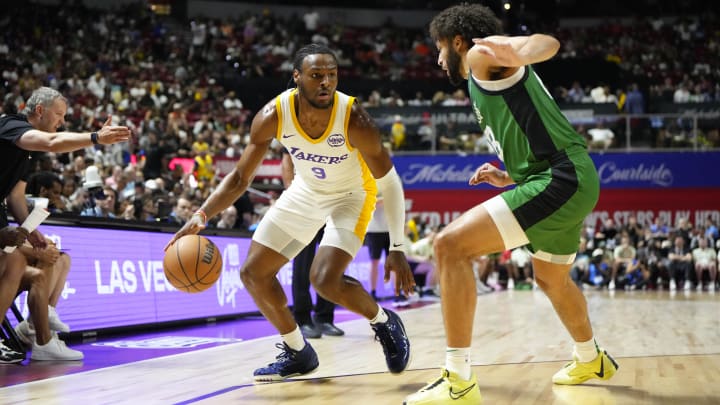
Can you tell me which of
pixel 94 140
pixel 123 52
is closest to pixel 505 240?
pixel 94 140

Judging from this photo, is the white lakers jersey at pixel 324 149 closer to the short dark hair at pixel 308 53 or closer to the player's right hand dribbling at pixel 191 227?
the short dark hair at pixel 308 53

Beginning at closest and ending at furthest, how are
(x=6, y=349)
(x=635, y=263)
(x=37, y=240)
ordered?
(x=37, y=240) → (x=6, y=349) → (x=635, y=263)

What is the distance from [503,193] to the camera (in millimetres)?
3879

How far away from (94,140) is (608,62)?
2389 cm

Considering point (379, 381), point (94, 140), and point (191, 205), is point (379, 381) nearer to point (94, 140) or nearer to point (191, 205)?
point (94, 140)

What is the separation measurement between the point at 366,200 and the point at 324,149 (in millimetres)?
491

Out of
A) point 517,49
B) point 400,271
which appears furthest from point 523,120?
point 400,271

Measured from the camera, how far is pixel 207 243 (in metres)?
4.61

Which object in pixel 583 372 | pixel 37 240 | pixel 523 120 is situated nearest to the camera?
pixel 523 120

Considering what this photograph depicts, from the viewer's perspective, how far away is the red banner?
1980 centimetres

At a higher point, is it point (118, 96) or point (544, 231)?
point (118, 96)

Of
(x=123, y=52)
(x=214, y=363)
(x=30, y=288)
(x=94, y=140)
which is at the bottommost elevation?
(x=214, y=363)

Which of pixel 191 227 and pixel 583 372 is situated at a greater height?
pixel 191 227

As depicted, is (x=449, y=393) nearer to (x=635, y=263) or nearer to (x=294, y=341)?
(x=294, y=341)
